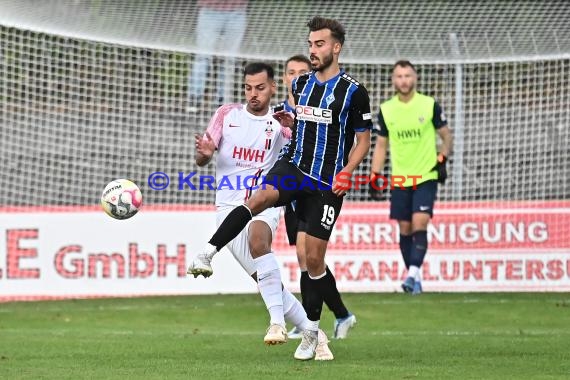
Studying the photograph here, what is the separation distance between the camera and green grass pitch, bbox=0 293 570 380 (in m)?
7.43

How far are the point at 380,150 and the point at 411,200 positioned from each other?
2.10 ft

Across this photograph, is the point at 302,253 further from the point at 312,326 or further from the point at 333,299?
the point at 312,326

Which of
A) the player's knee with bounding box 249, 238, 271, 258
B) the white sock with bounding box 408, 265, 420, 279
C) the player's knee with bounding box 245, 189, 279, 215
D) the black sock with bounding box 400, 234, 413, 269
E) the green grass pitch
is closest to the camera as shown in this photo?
the green grass pitch

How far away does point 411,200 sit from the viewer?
13.3 meters

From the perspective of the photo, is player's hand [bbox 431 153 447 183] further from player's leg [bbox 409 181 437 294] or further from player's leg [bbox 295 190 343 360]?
player's leg [bbox 295 190 343 360]

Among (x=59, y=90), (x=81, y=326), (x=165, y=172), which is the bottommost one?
(x=81, y=326)

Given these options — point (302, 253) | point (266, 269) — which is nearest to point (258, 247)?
point (266, 269)

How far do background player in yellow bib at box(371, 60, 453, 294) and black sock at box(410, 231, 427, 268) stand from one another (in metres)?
0.01

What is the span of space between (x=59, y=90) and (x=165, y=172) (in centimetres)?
174

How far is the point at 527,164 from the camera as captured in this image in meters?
15.9

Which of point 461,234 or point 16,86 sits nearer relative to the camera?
point 461,234

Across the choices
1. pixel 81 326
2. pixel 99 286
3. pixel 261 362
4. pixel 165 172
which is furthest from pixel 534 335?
pixel 165 172

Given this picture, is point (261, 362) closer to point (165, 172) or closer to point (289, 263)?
point (289, 263)

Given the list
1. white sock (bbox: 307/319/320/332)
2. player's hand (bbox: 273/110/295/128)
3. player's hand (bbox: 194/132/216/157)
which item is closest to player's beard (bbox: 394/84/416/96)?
player's hand (bbox: 273/110/295/128)
